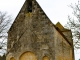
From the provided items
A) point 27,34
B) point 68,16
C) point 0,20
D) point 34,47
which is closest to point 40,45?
point 34,47

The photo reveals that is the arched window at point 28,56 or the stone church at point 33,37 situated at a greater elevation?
the stone church at point 33,37

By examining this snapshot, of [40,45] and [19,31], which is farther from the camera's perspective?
[19,31]

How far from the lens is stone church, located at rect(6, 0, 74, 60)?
66.9ft

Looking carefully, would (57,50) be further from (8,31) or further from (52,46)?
(8,31)

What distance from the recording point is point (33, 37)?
21266mm

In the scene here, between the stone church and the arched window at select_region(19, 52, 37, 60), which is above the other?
the stone church

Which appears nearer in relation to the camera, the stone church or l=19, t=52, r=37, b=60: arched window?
the stone church

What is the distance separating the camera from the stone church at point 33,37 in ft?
66.9

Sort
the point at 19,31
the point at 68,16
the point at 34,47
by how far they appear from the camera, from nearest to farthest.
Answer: the point at 68,16 → the point at 34,47 → the point at 19,31

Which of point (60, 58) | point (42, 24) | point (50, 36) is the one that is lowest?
point (60, 58)

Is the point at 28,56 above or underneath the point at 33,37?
underneath

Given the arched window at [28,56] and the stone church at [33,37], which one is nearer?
the stone church at [33,37]

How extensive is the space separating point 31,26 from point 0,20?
4.18 m

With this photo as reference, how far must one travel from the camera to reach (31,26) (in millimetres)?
21797
